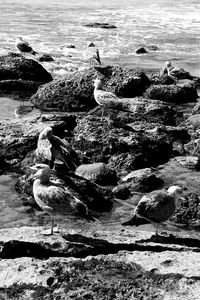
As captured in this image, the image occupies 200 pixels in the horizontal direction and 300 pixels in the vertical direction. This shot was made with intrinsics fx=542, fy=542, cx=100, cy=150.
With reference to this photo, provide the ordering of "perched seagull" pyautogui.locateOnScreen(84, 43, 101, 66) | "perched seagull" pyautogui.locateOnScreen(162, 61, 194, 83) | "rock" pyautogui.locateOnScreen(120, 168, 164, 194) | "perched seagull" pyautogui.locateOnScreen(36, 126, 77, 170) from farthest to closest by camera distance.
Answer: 1. "perched seagull" pyautogui.locateOnScreen(84, 43, 101, 66)
2. "perched seagull" pyautogui.locateOnScreen(162, 61, 194, 83)
3. "perched seagull" pyautogui.locateOnScreen(36, 126, 77, 170)
4. "rock" pyautogui.locateOnScreen(120, 168, 164, 194)

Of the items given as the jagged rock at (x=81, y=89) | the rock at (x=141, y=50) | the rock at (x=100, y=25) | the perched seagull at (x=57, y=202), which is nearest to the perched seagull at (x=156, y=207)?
the perched seagull at (x=57, y=202)

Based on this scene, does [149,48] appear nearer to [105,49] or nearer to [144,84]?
[105,49]

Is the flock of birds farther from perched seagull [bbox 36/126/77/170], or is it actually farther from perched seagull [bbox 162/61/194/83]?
perched seagull [bbox 162/61/194/83]

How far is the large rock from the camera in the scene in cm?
2014

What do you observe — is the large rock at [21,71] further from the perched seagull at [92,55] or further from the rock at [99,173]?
the rock at [99,173]

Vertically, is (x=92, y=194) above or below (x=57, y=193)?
below

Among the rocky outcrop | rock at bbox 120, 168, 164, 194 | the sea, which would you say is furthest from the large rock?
the rocky outcrop

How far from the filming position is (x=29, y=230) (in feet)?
24.3

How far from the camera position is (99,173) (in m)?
11.5

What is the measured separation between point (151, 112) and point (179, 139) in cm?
182

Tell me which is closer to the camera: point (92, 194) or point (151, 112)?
point (92, 194)

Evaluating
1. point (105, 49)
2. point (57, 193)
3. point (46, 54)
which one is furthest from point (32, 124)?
point (105, 49)

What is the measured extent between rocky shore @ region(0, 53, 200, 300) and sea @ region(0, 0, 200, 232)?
78 centimetres

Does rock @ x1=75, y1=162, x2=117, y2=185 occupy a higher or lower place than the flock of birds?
lower
